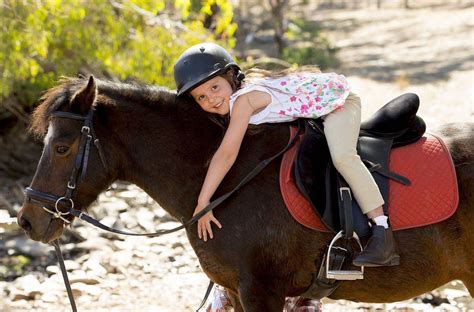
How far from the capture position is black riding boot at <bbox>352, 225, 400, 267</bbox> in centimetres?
381

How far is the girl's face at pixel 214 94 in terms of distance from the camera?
401 centimetres

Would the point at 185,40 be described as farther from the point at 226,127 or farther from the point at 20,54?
the point at 226,127

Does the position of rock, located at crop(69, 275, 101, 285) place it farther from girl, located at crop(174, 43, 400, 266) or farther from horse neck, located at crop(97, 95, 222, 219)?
girl, located at crop(174, 43, 400, 266)

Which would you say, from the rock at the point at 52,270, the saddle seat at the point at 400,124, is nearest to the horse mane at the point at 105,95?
the saddle seat at the point at 400,124

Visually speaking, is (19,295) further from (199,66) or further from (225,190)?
(199,66)

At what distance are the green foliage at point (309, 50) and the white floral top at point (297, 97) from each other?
1555cm

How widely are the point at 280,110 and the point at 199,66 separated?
20.0 inches

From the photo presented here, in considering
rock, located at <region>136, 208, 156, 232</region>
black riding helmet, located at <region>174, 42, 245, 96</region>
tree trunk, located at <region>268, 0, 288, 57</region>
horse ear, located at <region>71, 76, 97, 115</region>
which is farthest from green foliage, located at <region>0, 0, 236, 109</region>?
tree trunk, located at <region>268, 0, 288, 57</region>

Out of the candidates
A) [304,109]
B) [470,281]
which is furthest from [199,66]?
[470,281]

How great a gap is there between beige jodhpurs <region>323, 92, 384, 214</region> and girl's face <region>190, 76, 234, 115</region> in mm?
576

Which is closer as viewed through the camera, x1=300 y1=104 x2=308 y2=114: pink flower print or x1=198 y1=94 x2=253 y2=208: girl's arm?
x1=198 y1=94 x2=253 y2=208: girl's arm

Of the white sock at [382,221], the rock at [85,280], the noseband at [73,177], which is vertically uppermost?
the noseband at [73,177]

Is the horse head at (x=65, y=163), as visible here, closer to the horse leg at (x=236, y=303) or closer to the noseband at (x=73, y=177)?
the noseband at (x=73, y=177)

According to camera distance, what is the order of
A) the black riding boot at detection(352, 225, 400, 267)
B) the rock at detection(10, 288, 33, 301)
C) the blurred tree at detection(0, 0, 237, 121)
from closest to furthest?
the black riding boot at detection(352, 225, 400, 267) < the rock at detection(10, 288, 33, 301) < the blurred tree at detection(0, 0, 237, 121)
